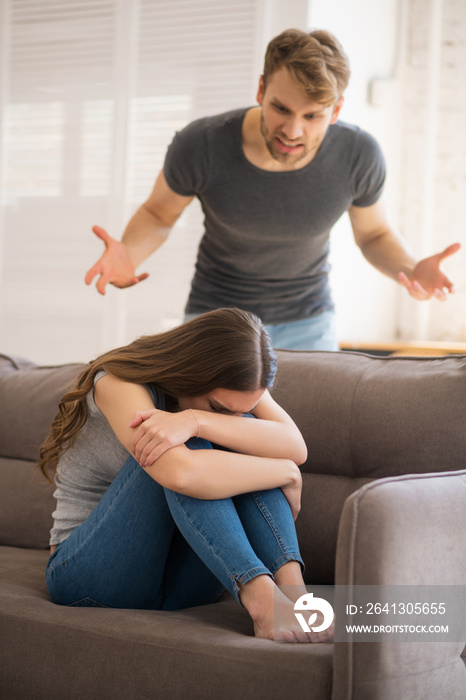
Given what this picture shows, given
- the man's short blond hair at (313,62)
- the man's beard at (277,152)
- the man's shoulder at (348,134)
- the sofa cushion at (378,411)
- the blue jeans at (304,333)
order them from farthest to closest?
the blue jeans at (304,333), the man's shoulder at (348,134), the man's beard at (277,152), the man's short blond hair at (313,62), the sofa cushion at (378,411)

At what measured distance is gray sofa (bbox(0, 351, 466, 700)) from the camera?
3.72ft

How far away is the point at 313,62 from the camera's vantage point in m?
1.94

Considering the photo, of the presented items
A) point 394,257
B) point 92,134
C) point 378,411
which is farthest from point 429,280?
point 92,134

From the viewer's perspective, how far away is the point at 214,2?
3.82m

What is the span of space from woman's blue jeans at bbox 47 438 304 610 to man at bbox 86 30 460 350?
30.4 inches

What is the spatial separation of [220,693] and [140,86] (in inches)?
135

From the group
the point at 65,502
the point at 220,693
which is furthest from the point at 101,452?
the point at 220,693

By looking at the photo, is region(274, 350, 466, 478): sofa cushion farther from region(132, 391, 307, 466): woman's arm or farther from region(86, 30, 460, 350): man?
region(86, 30, 460, 350): man

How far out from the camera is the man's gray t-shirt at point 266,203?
217 cm

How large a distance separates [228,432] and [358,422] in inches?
14.8

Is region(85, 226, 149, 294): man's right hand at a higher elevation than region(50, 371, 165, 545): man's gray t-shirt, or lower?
higher

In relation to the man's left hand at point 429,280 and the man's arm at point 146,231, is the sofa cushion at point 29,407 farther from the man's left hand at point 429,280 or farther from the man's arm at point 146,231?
the man's left hand at point 429,280

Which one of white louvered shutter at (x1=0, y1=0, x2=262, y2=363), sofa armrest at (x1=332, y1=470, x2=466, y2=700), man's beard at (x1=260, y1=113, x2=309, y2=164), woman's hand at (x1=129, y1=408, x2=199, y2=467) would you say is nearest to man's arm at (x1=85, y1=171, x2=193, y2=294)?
man's beard at (x1=260, y1=113, x2=309, y2=164)

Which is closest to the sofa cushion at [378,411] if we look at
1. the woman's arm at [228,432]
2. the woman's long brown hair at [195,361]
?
the woman's arm at [228,432]
